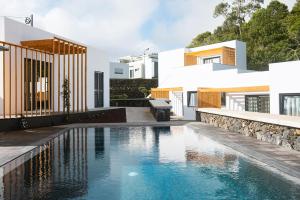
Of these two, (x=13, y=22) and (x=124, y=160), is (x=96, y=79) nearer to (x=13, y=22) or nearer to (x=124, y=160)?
(x=13, y=22)

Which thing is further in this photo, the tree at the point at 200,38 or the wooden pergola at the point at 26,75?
the tree at the point at 200,38

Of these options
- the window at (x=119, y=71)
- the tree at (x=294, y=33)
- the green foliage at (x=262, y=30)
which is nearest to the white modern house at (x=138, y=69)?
the window at (x=119, y=71)

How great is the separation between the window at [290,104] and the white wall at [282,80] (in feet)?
0.98

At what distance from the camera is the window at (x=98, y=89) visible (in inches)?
1187

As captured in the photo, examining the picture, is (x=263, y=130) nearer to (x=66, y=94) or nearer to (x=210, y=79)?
(x=66, y=94)

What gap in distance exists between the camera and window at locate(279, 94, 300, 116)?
74.0 feet

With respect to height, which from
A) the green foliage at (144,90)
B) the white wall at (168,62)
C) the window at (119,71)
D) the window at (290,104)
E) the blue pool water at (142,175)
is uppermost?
the window at (119,71)

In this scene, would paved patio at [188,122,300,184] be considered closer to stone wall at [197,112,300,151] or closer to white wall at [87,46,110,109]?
stone wall at [197,112,300,151]

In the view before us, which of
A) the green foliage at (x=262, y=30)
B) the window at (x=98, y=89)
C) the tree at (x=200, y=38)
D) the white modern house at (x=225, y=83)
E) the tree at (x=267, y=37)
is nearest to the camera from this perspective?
the white modern house at (x=225, y=83)

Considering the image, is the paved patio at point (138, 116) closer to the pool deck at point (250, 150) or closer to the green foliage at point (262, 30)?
the pool deck at point (250, 150)

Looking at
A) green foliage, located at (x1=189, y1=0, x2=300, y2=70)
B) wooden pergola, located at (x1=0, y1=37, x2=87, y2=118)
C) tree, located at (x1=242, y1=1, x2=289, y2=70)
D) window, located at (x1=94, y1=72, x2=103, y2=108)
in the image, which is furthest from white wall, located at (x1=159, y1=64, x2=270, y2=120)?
green foliage, located at (x1=189, y1=0, x2=300, y2=70)

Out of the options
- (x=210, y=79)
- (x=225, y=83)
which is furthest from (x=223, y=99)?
(x=210, y=79)

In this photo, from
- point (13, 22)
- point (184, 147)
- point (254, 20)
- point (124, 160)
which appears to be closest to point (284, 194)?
point (124, 160)

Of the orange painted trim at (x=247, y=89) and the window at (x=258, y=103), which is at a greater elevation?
the orange painted trim at (x=247, y=89)
